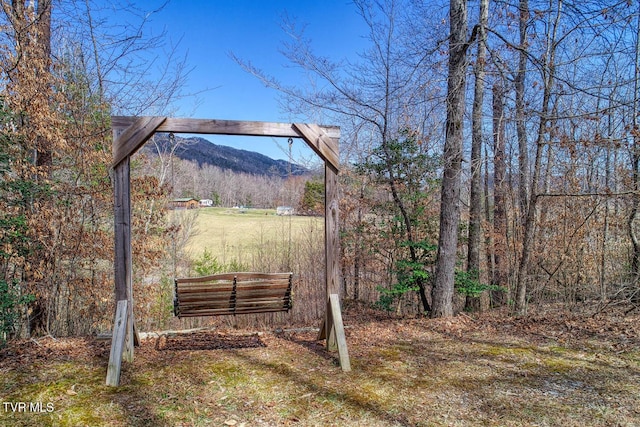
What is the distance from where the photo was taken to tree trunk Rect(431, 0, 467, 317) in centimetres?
521

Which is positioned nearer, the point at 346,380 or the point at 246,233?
the point at 346,380

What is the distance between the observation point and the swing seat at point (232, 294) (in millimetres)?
4320

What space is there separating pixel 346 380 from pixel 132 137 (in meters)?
2.93

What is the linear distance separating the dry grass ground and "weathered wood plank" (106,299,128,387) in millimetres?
105

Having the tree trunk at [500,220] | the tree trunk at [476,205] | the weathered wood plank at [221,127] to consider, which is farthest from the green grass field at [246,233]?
the weathered wood plank at [221,127]

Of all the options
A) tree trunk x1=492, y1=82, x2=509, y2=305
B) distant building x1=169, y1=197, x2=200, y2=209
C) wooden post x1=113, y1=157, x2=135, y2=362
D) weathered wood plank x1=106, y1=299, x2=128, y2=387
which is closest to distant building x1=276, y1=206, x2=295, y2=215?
distant building x1=169, y1=197, x2=200, y2=209

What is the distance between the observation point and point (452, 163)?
17.7 feet

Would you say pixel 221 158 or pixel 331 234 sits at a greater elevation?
pixel 221 158

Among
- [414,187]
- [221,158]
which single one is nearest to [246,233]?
[414,187]

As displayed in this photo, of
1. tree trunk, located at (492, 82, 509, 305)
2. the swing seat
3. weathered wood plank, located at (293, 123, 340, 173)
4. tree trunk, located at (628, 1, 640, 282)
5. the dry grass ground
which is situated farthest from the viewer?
tree trunk, located at (492, 82, 509, 305)

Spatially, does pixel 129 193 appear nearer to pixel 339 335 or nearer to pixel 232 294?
pixel 232 294

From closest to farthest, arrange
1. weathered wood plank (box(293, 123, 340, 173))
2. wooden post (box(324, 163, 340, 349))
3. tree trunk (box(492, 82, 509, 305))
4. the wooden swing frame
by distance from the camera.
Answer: the wooden swing frame
weathered wood plank (box(293, 123, 340, 173))
wooden post (box(324, 163, 340, 349))
tree trunk (box(492, 82, 509, 305))

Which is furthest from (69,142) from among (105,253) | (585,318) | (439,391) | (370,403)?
(585,318)

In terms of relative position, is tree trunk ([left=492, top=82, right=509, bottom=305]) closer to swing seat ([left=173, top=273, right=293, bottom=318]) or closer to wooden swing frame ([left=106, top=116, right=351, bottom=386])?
wooden swing frame ([left=106, top=116, right=351, bottom=386])
